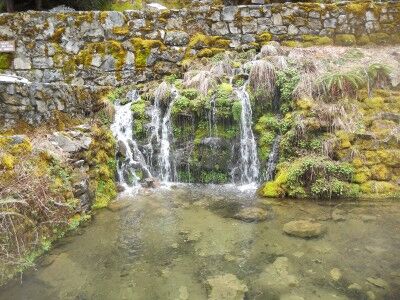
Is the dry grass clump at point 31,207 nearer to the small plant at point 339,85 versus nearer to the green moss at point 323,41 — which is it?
the small plant at point 339,85

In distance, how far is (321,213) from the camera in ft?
20.0

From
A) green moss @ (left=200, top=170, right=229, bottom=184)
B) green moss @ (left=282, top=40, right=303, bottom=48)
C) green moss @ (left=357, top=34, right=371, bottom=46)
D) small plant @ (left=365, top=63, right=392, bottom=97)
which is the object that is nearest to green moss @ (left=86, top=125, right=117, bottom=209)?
green moss @ (left=200, top=170, right=229, bottom=184)

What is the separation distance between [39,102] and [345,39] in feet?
27.5

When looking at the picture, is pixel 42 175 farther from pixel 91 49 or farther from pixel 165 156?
pixel 91 49

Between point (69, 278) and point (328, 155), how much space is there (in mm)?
5187

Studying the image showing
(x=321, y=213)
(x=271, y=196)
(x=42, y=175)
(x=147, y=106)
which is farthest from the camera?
(x=147, y=106)

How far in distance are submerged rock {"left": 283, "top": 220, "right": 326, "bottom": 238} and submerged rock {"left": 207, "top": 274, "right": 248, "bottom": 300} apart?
1472mm

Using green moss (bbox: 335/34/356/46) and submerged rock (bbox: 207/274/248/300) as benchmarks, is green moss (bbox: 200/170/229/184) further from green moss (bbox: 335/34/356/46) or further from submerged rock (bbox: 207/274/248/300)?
green moss (bbox: 335/34/356/46)

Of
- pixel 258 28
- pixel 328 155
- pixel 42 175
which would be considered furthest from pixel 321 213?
pixel 258 28

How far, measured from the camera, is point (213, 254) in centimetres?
500

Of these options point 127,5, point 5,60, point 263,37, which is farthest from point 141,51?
point 127,5

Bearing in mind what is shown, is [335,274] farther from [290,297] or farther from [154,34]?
[154,34]

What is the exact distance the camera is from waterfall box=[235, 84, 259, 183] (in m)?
7.89

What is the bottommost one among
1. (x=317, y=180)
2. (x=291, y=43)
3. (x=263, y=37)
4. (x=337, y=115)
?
(x=317, y=180)
